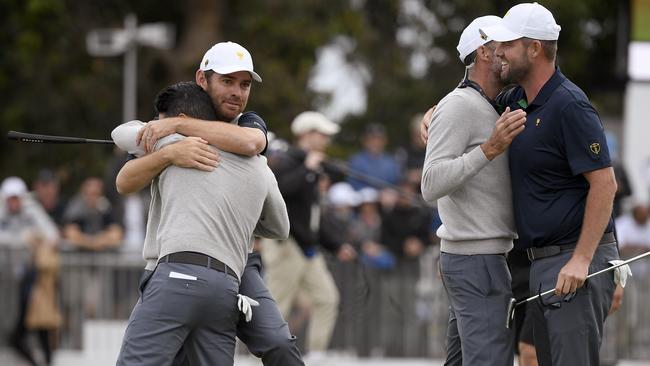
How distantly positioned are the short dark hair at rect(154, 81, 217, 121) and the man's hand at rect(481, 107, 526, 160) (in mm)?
1389

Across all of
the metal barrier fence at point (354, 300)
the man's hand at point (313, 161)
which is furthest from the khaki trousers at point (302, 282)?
the metal barrier fence at point (354, 300)

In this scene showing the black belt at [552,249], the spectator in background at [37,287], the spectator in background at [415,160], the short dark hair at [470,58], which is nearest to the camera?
the black belt at [552,249]

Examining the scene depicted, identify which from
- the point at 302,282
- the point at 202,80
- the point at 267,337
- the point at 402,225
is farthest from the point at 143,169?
the point at 402,225

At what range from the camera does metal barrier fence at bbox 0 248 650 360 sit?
14.7 meters

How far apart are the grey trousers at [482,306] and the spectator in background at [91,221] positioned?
8.54m

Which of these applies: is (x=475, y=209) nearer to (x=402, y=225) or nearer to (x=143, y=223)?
(x=402, y=225)

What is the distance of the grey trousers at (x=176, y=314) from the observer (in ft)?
22.3

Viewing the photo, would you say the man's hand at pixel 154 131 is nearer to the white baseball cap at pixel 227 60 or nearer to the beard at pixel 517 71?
the white baseball cap at pixel 227 60

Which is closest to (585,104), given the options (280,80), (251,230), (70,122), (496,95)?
(496,95)

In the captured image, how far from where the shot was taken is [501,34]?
6918 mm

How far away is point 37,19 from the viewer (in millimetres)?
24969

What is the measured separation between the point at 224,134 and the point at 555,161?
1596 mm

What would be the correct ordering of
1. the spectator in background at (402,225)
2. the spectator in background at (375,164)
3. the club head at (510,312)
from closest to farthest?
the club head at (510,312), the spectator in background at (402,225), the spectator in background at (375,164)

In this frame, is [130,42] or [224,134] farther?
[130,42]
